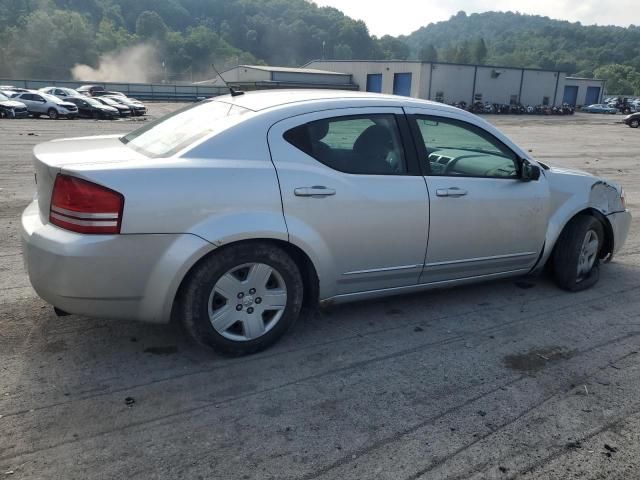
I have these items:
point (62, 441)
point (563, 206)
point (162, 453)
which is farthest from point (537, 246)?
point (62, 441)

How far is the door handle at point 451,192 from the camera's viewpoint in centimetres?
401

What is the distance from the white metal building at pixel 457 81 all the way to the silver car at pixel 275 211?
5725cm

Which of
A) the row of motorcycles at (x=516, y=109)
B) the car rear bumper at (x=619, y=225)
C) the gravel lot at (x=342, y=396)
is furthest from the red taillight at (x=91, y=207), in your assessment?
the row of motorcycles at (x=516, y=109)

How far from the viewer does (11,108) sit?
26.6 m

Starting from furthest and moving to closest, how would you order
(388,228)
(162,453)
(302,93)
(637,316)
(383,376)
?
1. (637,316)
2. (302,93)
3. (388,228)
4. (383,376)
5. (162,453)

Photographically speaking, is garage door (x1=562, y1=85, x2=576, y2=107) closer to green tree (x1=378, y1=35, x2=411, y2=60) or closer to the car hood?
the car hood

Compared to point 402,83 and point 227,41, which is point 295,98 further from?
point 227,41

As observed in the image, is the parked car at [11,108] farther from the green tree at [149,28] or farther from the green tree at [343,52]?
the green tree at [343,52]

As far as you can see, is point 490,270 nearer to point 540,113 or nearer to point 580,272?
point 580,272

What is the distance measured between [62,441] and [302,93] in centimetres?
271

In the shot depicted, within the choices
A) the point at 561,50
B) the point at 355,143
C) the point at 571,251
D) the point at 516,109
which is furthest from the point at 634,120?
the point at 561,50

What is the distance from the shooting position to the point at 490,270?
449 centimetres

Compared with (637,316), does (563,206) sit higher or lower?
higher

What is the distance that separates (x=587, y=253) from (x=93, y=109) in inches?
1240
